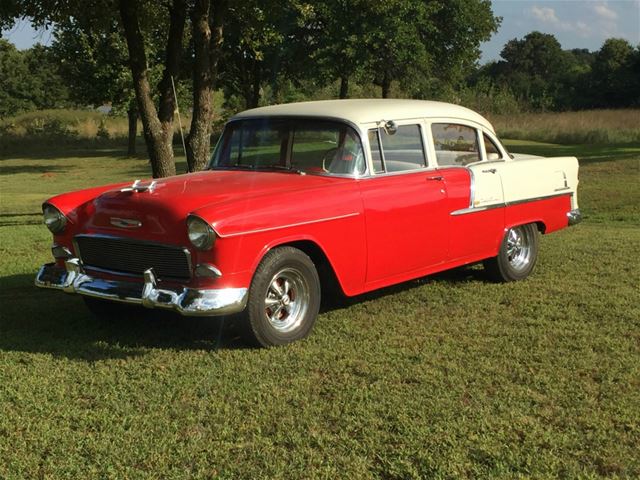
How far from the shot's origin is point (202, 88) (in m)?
10.7

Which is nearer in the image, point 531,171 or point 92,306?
point 92,306

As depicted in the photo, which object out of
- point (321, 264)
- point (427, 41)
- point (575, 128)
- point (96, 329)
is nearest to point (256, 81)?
point (427, 41)

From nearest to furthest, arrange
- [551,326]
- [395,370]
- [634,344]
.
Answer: [395,370] → [634,344] → [551,326]

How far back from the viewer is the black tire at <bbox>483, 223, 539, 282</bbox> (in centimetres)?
636

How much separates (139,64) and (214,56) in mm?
1348

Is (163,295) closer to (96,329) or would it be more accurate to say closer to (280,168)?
(96,329)

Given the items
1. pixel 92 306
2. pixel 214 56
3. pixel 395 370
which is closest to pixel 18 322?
→ pixel 92 306

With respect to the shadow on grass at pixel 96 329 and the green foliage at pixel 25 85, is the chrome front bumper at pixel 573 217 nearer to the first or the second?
the shadow on grass at pixel 96 329

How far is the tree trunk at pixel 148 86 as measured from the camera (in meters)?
10.1

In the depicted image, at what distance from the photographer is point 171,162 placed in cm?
1059

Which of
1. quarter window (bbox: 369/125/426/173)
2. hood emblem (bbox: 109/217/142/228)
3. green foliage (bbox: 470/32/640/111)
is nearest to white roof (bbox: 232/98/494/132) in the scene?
quarter window (bbox: 369/125/426/173)

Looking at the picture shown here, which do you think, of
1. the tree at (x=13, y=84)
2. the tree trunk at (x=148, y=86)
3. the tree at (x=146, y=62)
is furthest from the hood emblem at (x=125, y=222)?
the tree at (x=13, y=84)

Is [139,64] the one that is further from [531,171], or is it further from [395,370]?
[395,370]

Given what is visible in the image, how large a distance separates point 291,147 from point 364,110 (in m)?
0.65
